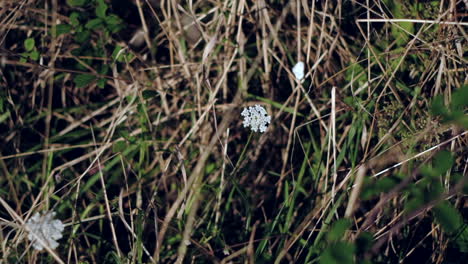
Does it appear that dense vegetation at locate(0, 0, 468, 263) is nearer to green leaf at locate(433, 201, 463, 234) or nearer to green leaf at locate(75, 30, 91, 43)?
green leaf at locate(75, 30, 91, 43)

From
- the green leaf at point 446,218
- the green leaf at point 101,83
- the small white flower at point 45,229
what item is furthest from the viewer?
the green leaf at point 101,83

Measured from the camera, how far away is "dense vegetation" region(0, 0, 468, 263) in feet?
5.29

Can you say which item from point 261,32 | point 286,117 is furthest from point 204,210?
point 261,32

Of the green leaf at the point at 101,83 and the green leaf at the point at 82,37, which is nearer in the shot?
the green leaf at the point at 101,83

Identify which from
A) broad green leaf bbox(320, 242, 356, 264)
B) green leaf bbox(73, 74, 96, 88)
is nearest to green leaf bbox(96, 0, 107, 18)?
green leaf bbox(73, 74, 96, 88)

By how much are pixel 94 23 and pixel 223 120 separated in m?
0.74

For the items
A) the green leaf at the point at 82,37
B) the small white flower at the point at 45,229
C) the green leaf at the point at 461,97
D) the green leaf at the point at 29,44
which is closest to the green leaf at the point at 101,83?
the green leaf at the point at 82,37

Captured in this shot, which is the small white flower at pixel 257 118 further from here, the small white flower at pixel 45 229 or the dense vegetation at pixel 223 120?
the small white flower at pixel 45 229

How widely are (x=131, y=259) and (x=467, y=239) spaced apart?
1.09m

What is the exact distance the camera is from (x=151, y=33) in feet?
6.88

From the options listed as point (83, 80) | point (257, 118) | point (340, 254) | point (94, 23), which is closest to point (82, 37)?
point (94, 23)

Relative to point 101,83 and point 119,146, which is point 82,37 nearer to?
point 101,83

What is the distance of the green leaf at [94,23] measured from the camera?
184cm

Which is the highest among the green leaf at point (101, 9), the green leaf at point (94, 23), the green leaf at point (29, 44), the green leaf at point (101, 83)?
the green leaf at point (101, 9)
